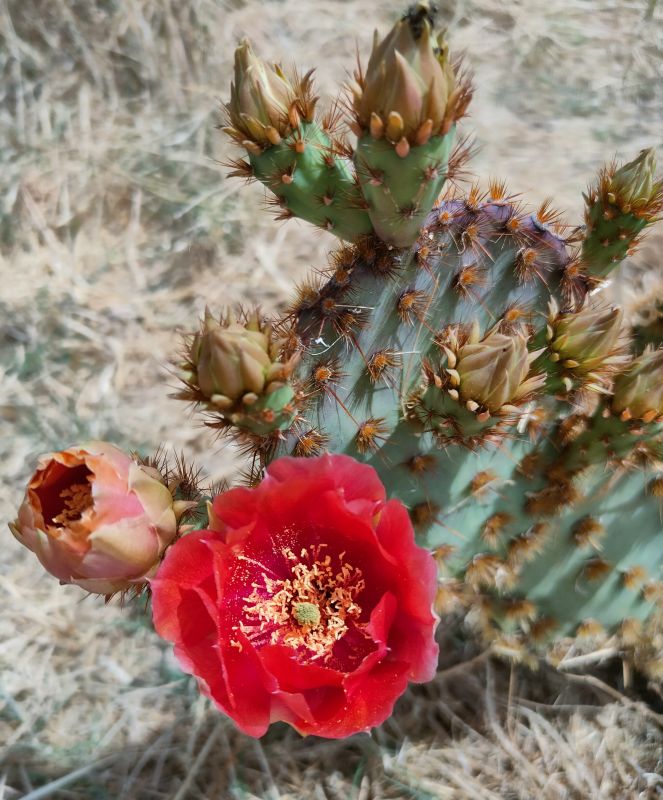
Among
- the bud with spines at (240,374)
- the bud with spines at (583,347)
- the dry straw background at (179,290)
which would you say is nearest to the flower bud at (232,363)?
the bud with spines at (240,374)

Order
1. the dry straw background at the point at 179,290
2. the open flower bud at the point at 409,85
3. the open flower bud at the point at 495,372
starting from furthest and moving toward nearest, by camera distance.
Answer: the dry straw background at the point at 179,290
the open flower bud at the point at 495,372
the open flower bud at the point at 409,85

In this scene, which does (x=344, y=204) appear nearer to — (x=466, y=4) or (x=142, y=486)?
(x=142, y=486)

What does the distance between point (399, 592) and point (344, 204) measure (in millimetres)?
523

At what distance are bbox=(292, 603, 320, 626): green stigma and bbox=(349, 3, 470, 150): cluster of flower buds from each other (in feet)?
1.84

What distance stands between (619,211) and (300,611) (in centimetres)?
77

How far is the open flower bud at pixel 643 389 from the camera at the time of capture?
1.10m

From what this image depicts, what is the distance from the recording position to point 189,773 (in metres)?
1.57

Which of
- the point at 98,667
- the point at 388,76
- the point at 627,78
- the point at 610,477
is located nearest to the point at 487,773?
the point at 610,477

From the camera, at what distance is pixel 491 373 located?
3.02 feet

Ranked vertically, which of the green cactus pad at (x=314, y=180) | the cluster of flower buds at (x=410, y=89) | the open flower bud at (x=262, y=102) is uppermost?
the cluster of flower buds at (x=410, y=89)

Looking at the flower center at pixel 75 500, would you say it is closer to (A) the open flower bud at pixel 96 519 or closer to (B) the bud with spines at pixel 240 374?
(A) the open flower bud at pixel 96 519

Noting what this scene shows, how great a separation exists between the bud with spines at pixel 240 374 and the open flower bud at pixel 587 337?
403 millimetres

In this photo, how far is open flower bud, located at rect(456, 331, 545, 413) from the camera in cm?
91

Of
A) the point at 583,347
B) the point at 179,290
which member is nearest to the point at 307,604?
the point at 583,347
